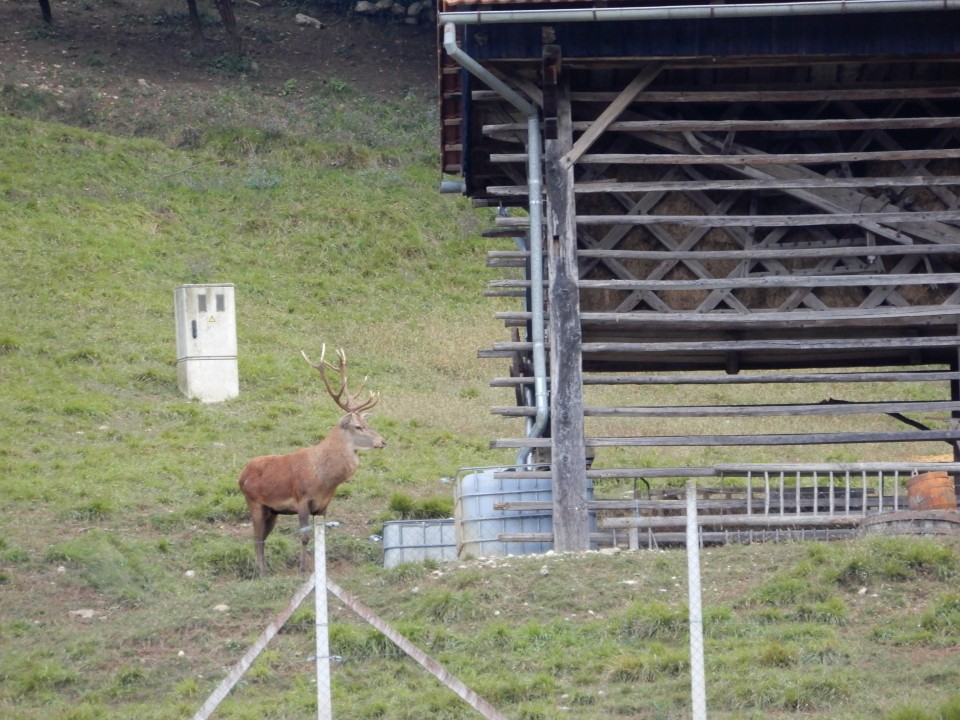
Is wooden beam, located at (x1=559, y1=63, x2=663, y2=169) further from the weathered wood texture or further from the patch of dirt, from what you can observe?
the patch of dirt

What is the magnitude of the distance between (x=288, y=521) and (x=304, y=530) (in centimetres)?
243

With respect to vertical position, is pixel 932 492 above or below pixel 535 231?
below

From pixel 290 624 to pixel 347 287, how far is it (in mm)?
17653

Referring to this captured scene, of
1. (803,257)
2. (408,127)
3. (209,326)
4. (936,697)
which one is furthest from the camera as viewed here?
(408,127)

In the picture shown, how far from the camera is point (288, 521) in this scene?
15766 mm

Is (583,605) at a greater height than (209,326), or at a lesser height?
lesser

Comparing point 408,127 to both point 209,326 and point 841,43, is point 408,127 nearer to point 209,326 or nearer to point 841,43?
point 209,326

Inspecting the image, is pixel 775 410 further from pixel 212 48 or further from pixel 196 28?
pixel 212 48

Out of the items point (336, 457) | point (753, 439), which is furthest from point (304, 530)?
point (753, 439)

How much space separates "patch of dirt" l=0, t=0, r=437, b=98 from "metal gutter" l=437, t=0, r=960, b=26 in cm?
2935

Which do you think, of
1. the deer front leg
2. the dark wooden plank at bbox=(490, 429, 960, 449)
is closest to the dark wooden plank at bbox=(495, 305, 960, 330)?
the dark wooden plank at bbox=(490, 429, 960, 449)

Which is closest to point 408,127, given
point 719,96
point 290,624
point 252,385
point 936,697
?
point 252,385

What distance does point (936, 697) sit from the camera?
26.7 feet

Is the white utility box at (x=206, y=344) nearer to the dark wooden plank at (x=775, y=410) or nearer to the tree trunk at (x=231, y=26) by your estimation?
the dark wooden plank at (x=775, y=410)
